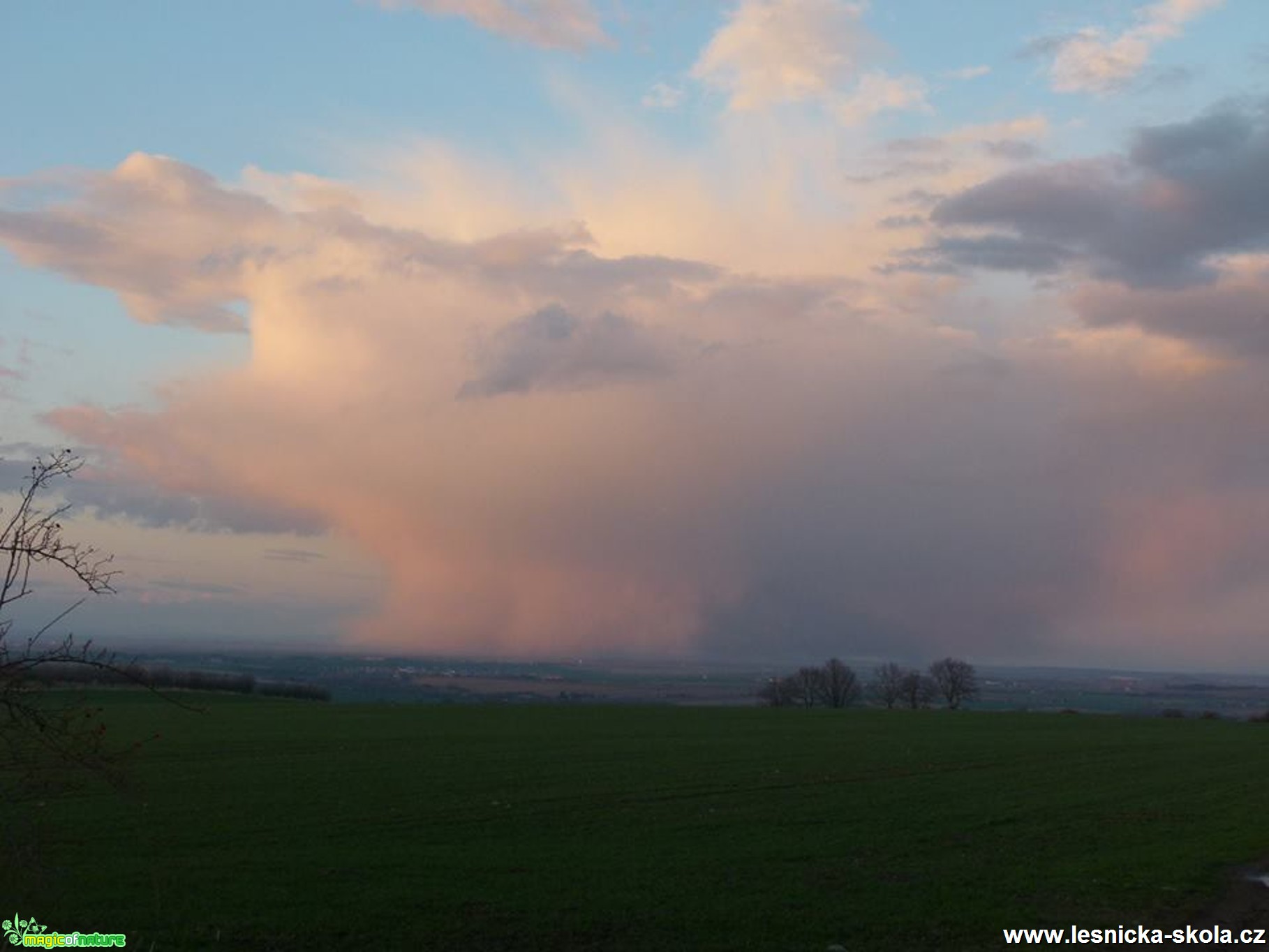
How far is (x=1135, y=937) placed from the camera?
15.7 meters

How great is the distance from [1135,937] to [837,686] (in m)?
142

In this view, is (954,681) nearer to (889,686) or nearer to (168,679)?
(889,686)

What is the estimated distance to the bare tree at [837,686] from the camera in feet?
499

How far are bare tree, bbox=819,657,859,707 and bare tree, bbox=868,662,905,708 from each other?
13.8 ft

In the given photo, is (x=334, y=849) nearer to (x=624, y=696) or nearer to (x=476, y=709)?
(x=476, y=709)

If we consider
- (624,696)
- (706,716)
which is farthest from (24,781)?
(624,696)

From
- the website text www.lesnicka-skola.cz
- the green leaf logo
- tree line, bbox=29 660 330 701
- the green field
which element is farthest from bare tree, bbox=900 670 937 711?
the green leaf logo

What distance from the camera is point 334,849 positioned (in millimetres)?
23000

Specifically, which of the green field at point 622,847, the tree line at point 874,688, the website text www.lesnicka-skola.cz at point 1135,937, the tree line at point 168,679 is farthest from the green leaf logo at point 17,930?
the tree line at point 874,688

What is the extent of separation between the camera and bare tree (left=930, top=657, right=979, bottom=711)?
157 m

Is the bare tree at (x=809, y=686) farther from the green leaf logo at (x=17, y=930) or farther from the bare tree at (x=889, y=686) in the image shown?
the green leaf logo at (x=17, y=930)

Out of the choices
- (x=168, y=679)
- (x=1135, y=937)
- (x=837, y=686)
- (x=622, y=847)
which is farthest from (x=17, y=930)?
(x=837, y=686)

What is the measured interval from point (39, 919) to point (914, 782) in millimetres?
29395

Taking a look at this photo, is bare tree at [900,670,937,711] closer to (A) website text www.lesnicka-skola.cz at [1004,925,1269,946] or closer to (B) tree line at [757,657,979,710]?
(B) tree line at [757,657,979,710]
